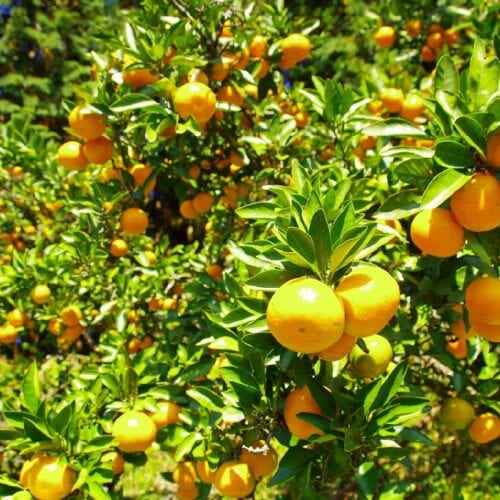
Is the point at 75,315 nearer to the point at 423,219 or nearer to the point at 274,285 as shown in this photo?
the point at 274,285

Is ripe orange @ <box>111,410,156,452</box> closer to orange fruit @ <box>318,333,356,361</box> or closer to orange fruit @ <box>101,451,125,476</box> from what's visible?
orange fruit @ <box>101,451,125,476</box>

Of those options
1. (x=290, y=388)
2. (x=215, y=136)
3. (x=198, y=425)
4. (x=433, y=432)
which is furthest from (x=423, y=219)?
(x=433, y=432)

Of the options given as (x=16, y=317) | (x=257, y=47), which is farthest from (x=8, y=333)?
(x=257, y=47)

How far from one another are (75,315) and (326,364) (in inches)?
67.3

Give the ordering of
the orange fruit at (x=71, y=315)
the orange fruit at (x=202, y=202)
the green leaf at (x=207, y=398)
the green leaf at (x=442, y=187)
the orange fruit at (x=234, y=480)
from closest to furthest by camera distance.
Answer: the green leaf at (x=442, y=187) → the orange fruit at (x=234, y=480) → the green leaf at (x=207, y=398) → the orange fruit at (x=202, y=202) → the orange fruit at (x=71, y=315)

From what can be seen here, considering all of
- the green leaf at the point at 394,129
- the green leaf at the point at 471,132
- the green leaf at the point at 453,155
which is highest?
the green leaf at the point at 471,132

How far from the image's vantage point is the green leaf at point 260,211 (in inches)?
46.9

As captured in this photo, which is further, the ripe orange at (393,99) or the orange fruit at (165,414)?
the ripe orange at (393,99)

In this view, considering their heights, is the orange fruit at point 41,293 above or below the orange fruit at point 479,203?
below

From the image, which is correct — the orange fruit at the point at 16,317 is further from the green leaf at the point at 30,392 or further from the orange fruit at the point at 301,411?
the orange fruit at the point at 301,411

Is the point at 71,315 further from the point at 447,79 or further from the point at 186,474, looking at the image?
the point at 447,79

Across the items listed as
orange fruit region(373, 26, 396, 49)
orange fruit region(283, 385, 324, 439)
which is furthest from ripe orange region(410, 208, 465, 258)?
orange fruit region(373, 26, 396, 49)

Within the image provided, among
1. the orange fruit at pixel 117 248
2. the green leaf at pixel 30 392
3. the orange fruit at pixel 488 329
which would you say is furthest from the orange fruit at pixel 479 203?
the orange fruit at pixel 117 248

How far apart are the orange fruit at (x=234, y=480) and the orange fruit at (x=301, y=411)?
11.0 inches
